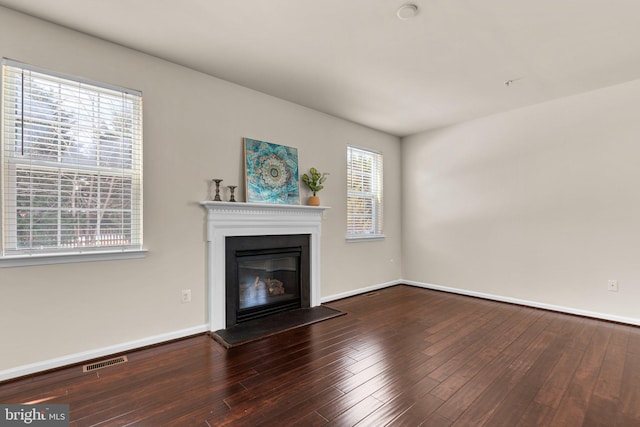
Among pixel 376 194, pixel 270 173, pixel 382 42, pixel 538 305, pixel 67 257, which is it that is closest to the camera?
pixel 67 257

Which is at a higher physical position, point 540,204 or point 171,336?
point 540,204

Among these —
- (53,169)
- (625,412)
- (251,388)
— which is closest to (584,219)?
(625,412)

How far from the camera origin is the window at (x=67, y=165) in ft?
7.00

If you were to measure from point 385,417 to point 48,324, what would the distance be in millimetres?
2490

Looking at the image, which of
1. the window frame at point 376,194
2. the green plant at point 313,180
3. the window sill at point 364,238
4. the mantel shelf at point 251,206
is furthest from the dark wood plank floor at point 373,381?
the window frame at point 376,194

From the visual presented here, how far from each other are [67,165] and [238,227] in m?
1.50

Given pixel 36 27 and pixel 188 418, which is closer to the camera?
pixel 188 418

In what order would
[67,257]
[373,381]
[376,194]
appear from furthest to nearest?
Result: 1. [376,194]
2. [67,257]
3. [373,381]

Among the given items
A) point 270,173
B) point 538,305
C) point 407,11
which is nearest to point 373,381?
point 270,173

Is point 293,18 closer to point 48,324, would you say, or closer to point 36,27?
point 36,27

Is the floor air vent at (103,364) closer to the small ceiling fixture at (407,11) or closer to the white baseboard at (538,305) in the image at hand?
the small ceiling fixture at (407,11)

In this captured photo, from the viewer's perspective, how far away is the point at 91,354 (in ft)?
7.76

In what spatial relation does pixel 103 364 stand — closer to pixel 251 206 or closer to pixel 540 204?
pixel 251 206

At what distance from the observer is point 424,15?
216 centimetres
